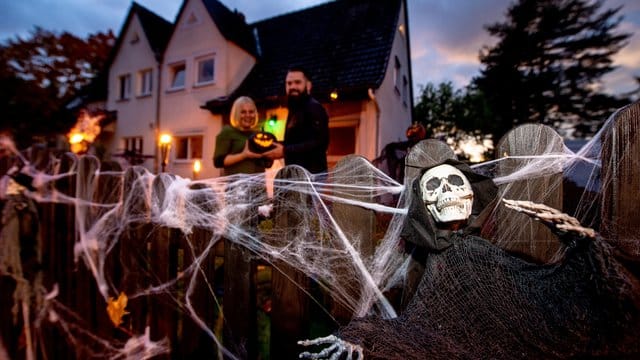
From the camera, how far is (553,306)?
3.73 feet

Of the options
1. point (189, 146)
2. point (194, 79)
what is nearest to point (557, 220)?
point (189, 146)

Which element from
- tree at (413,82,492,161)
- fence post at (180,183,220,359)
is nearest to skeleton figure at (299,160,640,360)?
fence post at (180,183,220,359)

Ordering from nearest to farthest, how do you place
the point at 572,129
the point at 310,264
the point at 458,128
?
1. the point at 310,264
2. the point at 458,128
3. the point at 572,129

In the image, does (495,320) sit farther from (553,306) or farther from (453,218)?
(453,218)

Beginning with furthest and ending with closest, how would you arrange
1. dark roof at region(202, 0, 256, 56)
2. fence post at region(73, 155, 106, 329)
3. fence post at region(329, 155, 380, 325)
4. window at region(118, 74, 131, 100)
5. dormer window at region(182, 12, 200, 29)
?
window at region(118, 74, 131, 100) → dormer window at region(182, 12, 200, 29) → dark roof at region(202, 0, 256, 56) → fence post at region(73, 155, 106, 329) → fence post at region(329, 155, 380, 325)

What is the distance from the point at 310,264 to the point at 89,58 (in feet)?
88.2

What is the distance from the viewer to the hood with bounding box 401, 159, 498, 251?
1.39 meters

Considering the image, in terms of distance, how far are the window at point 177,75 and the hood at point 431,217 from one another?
46.6 ft

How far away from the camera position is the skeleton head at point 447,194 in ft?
4.49

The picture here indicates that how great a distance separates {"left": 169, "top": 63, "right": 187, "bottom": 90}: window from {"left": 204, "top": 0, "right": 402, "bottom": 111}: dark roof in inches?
118

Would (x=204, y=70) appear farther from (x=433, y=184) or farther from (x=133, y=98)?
Answer: (x=433, y=184)

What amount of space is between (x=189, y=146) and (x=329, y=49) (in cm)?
665

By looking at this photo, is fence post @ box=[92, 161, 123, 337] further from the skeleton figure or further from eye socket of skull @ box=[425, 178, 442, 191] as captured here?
eye socket of skull @ box=[425, 178, 442, 191]

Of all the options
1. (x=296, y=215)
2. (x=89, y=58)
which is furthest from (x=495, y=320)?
(x=89, y=58)
